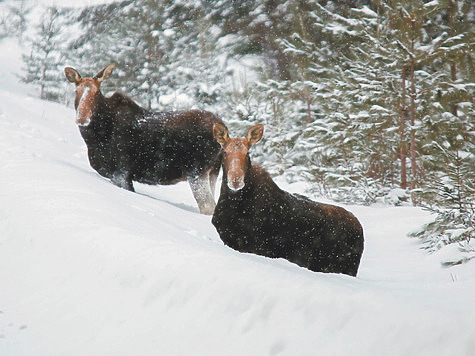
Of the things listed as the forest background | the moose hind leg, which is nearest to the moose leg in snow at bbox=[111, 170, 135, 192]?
the moose hind leg

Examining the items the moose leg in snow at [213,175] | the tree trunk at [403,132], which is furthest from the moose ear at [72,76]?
the tree trunk at [403,132]

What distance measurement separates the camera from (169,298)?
2877mm

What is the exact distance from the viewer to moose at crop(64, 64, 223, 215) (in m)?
7.70

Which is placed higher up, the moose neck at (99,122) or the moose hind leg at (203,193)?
the moose neck at (99,122)

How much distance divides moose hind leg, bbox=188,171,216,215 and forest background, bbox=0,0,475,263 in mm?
3278

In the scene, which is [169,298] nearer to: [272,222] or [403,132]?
[272,222]

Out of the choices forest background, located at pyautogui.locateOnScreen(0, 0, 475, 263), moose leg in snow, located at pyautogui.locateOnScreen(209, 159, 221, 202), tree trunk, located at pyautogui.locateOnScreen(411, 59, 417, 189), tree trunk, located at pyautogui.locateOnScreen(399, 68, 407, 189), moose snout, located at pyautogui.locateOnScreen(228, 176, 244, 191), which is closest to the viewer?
moose snout, located at pyautogui.locateOnScreen(228, 176, 244, 191)

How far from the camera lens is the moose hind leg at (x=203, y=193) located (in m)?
7.82

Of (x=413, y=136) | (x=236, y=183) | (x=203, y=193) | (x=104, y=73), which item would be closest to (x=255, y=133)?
(x=236, y=183)

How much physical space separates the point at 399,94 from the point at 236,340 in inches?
372

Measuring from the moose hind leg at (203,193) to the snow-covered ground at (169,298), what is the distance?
2.54 m

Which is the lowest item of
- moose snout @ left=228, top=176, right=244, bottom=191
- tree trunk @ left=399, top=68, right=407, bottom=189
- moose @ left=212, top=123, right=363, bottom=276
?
tree trunk @ left=399, top=68, right=407, bottom=189

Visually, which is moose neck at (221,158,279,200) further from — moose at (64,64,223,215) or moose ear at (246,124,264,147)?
moose at (64,64,223,215)

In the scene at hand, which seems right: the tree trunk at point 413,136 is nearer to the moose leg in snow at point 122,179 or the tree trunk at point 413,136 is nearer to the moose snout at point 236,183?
the moose leg in snow at point 122,179
